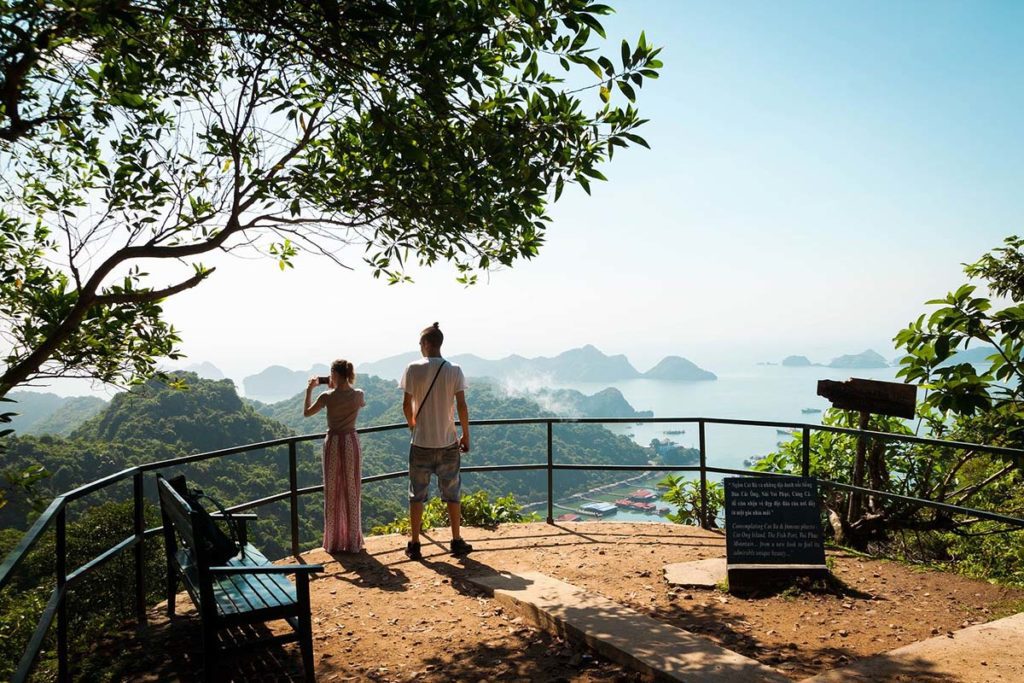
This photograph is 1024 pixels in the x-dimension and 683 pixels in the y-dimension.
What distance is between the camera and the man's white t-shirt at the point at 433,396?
22.0 ft

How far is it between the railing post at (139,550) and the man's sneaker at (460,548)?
2.71 meters

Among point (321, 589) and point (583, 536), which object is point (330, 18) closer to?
point (321, 589)

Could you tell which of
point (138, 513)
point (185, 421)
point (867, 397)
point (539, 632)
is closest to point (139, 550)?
point (138, 513)

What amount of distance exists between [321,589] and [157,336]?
3.83m

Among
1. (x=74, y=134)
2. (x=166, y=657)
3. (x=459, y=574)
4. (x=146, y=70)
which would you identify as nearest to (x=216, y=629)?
(x=166, y=657)

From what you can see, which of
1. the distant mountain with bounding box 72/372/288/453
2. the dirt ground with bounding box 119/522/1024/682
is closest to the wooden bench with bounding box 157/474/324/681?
the dirt ground with bounding box 119/522/1024/682

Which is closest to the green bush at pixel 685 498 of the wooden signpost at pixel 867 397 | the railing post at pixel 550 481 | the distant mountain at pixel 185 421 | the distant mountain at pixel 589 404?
the railing post at pixel 550 481

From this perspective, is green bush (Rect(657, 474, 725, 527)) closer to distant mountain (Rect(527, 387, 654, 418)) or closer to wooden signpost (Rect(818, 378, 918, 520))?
wooden signpost (Rect(818, 378, 918, 520))

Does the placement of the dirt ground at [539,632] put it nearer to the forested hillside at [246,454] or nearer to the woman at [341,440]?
the woman at [341,440]

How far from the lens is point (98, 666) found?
15.4 ft

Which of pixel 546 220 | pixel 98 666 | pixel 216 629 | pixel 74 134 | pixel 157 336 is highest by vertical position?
pixel 74 134

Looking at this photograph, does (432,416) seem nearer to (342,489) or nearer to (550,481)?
(342,489)

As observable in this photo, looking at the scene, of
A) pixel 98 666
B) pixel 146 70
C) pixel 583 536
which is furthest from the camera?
pixel 583 536

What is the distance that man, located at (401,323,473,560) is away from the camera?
672 cm
